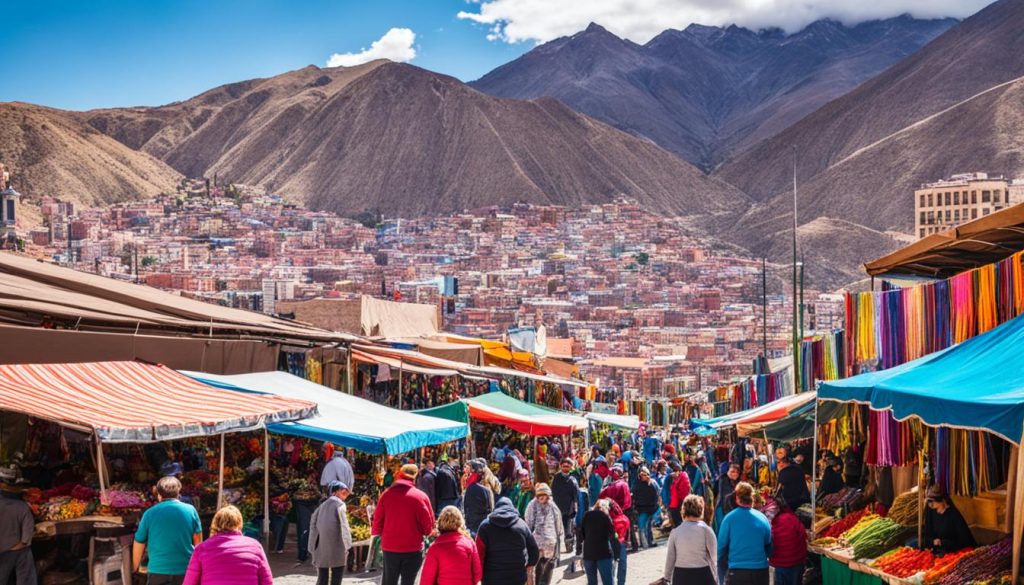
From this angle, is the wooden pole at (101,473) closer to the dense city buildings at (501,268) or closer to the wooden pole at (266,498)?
the wooden pole at (266,498)

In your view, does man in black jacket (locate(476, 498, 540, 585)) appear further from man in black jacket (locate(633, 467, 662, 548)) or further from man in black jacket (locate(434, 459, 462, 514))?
man in black jacket (locate(633, 467, 662, 548))

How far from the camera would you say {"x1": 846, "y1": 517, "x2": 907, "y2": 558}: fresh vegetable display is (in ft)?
34.0

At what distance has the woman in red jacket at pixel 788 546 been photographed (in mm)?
10195

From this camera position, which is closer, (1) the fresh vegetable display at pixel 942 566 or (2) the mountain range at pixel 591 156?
(1) the fresh vegetable display at pixel 942 566

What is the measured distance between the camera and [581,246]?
527ft

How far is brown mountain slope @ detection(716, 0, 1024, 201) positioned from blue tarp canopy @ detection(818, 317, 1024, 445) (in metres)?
164

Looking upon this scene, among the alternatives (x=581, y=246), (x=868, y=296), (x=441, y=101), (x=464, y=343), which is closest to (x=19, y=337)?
(x=868, y=296)

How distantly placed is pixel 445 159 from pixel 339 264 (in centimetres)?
3732

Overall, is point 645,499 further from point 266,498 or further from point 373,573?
point 266,498

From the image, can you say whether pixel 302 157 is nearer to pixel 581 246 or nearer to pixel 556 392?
pixel 581 246

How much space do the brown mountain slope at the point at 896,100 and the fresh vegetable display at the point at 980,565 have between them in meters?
166

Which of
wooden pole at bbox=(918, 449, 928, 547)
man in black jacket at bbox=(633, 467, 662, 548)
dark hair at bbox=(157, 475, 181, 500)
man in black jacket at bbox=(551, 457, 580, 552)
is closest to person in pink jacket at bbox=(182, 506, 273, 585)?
dark hair at bbox=(157, 475, 181, 500)

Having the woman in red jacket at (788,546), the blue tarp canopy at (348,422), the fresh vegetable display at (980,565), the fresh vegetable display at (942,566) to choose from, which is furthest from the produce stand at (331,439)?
the fresh vegetable display at (980,565)

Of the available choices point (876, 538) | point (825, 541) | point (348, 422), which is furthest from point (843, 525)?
point (348, 422)
